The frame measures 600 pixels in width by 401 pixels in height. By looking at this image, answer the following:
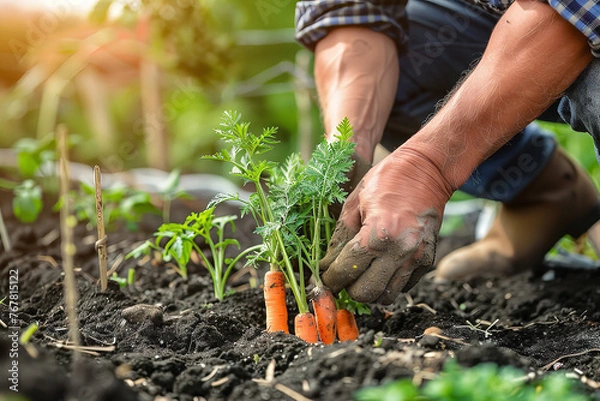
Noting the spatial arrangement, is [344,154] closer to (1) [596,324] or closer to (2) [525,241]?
(1) [596,324]

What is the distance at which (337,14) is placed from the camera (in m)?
2.35

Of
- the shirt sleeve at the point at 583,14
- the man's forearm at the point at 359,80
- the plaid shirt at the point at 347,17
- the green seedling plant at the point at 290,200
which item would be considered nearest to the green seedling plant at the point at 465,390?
the green seedling plant at the point at 290,200

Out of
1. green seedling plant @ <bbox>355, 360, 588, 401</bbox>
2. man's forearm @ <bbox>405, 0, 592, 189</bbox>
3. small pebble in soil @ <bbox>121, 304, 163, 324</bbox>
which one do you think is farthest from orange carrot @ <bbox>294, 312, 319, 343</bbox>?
green seedling plant @ <bbox>355, 360, 588, 401</bbox>

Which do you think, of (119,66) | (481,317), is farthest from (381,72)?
(119,66)

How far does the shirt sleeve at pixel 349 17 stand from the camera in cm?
233

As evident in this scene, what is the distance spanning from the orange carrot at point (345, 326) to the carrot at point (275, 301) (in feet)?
0.54

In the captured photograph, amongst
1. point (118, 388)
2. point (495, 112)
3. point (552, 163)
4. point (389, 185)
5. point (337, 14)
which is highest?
point (337, 14)

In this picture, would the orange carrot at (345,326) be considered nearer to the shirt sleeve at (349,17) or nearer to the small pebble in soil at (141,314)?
the small pebble in soil at (141,314)

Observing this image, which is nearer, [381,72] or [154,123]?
[381,72]

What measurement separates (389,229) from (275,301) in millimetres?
418

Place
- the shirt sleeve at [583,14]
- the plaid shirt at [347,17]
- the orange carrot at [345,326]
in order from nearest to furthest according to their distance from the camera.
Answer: the shirt sleeve at [583,14] < the orange carrot at [345,326] < the plaid shirt at [347,17]

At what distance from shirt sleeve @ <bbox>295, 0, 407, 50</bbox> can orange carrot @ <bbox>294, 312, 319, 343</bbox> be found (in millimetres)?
1124

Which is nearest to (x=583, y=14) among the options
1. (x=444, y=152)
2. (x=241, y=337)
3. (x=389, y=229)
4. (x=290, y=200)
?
(x=444, y=152)

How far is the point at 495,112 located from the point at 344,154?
42 centimetres
